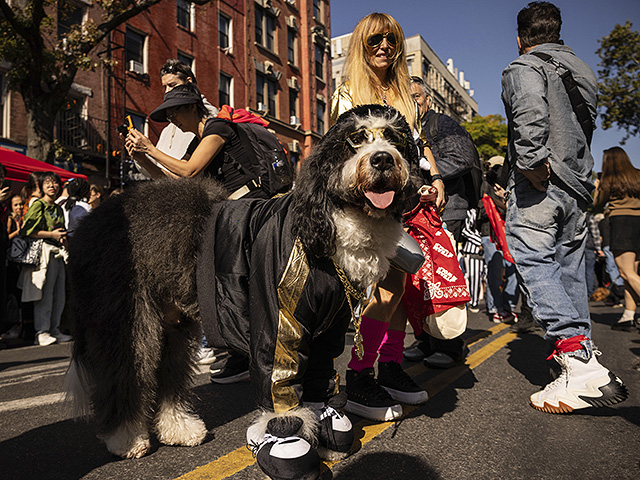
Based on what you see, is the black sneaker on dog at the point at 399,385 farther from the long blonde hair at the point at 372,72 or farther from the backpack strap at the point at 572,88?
the backpack strap at the point at 572,88

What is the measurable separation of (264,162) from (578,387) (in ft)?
8.51

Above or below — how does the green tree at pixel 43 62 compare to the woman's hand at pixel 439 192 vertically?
above

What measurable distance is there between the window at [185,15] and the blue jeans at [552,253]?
2258 centimetres

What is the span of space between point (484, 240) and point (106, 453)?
23.4 feet

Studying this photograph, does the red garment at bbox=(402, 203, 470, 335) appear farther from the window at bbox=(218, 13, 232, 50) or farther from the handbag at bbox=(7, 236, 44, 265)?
the window at bbox=(218, 13, 232, 50)

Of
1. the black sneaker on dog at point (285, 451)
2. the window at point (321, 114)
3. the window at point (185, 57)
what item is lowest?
the black sneaker on dog at point (285, 451)

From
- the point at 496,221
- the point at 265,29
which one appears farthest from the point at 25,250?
the point at 265,29

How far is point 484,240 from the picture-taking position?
8359mm

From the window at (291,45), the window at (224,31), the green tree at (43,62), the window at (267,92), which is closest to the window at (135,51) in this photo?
the window at (224,31)

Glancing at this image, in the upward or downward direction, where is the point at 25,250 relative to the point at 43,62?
downward

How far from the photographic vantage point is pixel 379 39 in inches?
126

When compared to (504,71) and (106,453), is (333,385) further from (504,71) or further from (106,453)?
(504,71)

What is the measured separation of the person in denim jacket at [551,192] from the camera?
328cm

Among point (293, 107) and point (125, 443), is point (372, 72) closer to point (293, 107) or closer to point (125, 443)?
point (125, 443)
